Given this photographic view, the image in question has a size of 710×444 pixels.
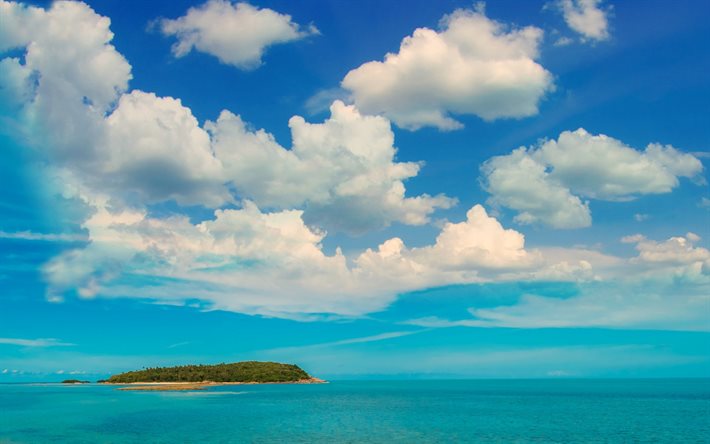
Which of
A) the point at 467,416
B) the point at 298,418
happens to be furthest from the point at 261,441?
the point at 467,416

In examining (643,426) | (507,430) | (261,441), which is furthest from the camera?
(643,426)

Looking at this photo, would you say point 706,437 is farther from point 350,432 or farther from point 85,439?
point 85,439

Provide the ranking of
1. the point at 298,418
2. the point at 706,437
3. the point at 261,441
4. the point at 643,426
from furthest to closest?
the point at 298,418, the point at 643,426, the point at 706,437, the point at 261,441

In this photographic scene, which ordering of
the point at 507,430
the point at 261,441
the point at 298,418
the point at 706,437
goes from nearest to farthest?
the point at 261,441
the point at 706,437
the point at 507,430
the point at 298,418

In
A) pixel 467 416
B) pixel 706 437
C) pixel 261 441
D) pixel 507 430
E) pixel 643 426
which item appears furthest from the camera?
pixel 467 416

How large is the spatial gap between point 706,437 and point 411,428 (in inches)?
1742

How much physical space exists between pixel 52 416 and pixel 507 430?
92.8 m

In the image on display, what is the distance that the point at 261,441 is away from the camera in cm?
7969

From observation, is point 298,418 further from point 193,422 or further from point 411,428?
point 411,428

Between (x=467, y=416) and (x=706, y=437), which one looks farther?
(x=467, y=416)

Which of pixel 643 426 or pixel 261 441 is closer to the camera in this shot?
pixel 261 441

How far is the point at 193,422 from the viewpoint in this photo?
10562cm

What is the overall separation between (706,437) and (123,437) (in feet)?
283

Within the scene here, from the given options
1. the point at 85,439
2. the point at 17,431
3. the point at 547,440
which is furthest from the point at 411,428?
the point at 17,431
